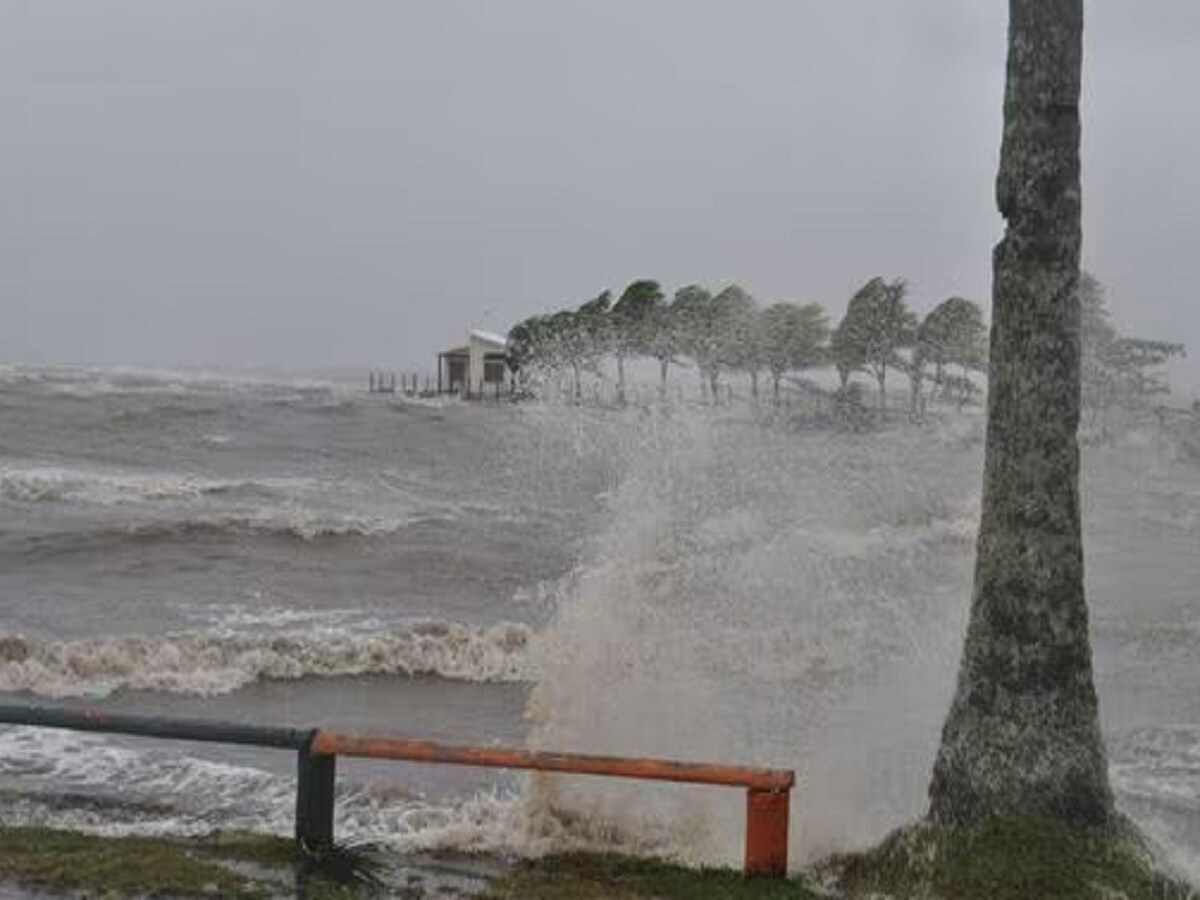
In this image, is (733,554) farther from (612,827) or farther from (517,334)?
(517,334)

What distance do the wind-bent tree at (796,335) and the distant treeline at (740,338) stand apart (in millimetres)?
62

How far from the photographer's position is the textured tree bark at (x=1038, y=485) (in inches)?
226

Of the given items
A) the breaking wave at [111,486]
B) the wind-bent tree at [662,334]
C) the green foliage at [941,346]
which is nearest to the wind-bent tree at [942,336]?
the green foliage at [941,346]

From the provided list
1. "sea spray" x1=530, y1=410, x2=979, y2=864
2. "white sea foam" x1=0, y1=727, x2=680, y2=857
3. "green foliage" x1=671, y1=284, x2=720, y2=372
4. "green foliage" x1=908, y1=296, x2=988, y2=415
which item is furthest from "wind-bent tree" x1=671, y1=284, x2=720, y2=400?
"white sea foam" x1=0, y1=727, x2=680, y2=857

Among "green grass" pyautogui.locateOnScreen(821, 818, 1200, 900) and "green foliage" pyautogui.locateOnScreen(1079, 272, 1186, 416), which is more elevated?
"green foliage" pyautogui.locateOnScreen(1079, 272, 1186, 416)

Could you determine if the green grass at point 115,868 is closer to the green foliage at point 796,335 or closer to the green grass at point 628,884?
the green grass at point 628,884

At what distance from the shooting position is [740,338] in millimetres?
88375

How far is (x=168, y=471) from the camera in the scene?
35469 millimetres

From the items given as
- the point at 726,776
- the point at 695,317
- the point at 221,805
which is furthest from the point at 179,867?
the point at 695,317

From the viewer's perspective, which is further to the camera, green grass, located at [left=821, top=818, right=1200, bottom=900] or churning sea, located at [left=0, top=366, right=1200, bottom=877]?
churning sea, located at [left=0, top=366, right=1200, bottom=877]

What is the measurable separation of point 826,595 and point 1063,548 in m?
10.1

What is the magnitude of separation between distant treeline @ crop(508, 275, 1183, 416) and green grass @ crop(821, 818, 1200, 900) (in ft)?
88.8

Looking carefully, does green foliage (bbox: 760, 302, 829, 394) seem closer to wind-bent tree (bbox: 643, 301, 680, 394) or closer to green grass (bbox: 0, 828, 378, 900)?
wind-bent tree (bbox: 643, 301, 680, 394)

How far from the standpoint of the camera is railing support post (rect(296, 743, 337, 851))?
6.36 metres
